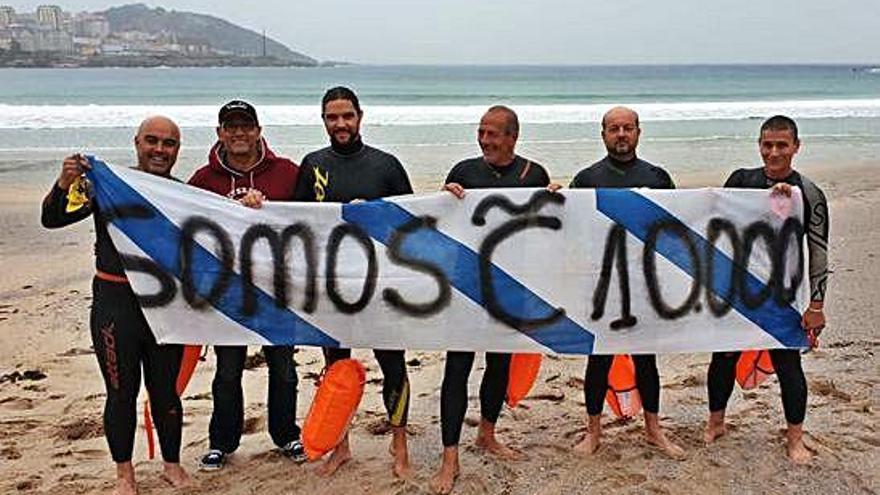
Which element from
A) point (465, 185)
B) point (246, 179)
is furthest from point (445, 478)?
point (246, 179)

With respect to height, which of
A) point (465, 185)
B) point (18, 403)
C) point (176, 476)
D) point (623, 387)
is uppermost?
point (465, 185)

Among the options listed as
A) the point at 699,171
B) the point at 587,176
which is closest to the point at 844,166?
the point at 699,171

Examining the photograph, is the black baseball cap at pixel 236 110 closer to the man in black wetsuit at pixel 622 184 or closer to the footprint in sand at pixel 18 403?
the man in black wetsuit at pixel 622 184

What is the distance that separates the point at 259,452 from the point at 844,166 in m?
15.9

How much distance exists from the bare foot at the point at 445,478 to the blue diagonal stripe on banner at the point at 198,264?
0.83m

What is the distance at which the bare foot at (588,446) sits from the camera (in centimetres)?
461

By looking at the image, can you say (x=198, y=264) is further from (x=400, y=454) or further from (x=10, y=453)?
(x=10, y=453)

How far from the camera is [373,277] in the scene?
14.2 feet

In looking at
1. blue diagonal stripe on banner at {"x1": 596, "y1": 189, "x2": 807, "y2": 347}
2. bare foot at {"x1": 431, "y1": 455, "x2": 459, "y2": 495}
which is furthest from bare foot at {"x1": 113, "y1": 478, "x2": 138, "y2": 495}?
blue diagonal stripe on banner at {"x1": 596, "y1": 189, "x2": 807, "y2": 347}

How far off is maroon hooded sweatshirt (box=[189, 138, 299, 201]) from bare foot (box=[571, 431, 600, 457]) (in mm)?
2041

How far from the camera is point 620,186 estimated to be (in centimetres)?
438

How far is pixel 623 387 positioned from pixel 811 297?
1.13 meters

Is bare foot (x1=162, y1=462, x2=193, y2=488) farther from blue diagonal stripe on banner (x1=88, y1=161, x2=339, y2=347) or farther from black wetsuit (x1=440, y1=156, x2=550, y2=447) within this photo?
black wetsuit (x1=440, y1=156, x2=550, y2=447)

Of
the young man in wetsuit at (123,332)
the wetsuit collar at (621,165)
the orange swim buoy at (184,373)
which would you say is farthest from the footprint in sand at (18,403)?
the wetsuit collar at (621,165)
